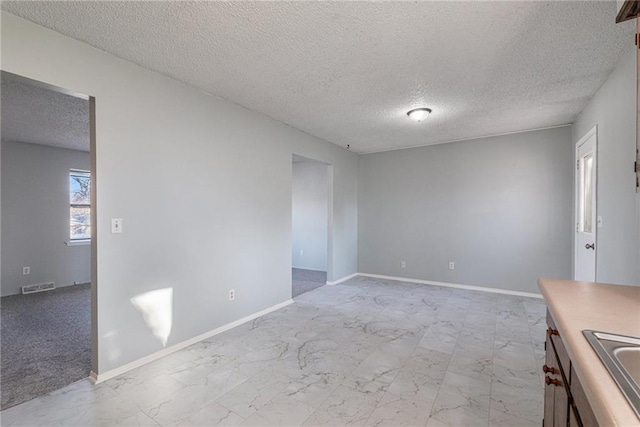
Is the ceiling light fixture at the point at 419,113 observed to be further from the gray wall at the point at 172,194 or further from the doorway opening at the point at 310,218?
the doorway opening at the point at 310,218

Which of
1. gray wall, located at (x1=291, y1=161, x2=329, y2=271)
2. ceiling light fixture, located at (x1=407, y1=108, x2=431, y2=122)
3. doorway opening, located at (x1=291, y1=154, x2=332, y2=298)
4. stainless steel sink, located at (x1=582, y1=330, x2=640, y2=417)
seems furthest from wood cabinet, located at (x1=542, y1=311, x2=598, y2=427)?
gray wall, located at (x1=291, y1=161, x2=329, y2=271)

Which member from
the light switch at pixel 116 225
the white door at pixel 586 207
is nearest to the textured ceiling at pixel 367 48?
the white door at pixel 586 207

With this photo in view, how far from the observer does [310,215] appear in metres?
6.70

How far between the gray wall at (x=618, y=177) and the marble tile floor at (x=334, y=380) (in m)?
0.98

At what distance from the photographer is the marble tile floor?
1808 mm

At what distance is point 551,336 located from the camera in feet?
4.23

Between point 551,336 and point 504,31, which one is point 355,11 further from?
point 551,336

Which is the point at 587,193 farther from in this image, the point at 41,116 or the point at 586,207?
the point at 41,116

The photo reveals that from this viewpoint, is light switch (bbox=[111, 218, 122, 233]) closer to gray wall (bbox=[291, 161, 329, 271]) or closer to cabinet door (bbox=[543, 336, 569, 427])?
cabinet door (bbox=[543, 336, 569, 427])

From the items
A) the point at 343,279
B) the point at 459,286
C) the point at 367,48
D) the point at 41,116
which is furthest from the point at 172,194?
the point at 459,286

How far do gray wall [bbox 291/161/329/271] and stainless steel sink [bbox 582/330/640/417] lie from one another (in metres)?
5.60

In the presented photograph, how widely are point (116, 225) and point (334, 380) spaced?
2065 mm

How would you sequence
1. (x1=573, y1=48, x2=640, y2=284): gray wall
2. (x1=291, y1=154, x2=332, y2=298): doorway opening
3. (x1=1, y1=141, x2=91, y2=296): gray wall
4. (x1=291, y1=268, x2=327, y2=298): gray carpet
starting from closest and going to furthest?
1. (x1=573, y1=48, x2=640, y2=284): gray wall
2. (x1=1, y1=141, x2=91, y2=296): gray wall
3. (x1=291, y1=268, x2=327, y2=298): gray carpet
4. (x1=291, y1=154, x2=332, y2=298): doorway opening

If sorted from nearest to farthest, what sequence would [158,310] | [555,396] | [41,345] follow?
[555,396] < [158,310] < [41,345]
